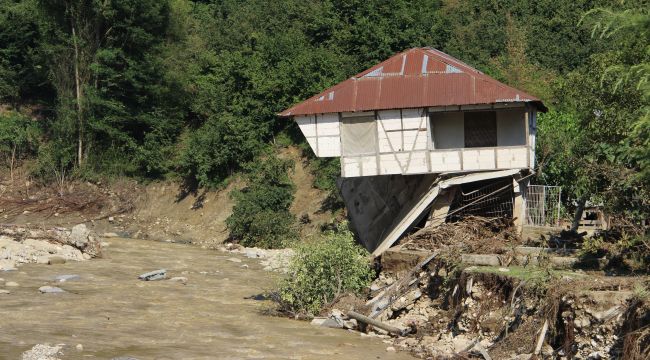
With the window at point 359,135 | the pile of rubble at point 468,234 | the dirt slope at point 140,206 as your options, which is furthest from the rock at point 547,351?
the dirt slope at point 140,206

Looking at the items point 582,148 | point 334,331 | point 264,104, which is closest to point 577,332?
point 334,331

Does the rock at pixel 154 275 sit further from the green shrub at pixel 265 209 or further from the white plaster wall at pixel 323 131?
the green shrub at pixel 265 209

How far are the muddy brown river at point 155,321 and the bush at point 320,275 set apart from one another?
58cm

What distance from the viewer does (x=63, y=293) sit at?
67.8 ft

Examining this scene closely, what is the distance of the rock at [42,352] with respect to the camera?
1448cm

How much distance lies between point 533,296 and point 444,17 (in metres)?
A: 26.2

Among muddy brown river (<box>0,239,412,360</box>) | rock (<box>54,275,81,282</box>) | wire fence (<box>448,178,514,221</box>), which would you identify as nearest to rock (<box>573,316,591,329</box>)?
muddy brown river (<box>0,239,412,360</box>)

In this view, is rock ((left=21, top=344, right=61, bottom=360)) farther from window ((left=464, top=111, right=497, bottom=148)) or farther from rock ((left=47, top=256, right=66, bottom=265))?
window ((left=464, top=111, right=497, bottom=148))

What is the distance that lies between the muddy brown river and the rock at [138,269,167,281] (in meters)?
0.34

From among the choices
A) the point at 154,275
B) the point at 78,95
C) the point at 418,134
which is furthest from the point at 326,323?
the point at 78,95

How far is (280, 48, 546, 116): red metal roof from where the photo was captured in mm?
22609

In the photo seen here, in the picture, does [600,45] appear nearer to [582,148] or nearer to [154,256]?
[582,148]

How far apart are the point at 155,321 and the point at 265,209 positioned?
561 inches

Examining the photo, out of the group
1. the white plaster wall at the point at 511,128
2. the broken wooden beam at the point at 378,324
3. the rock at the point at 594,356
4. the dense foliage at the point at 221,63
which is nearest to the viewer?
the rock at the point at 594,356
